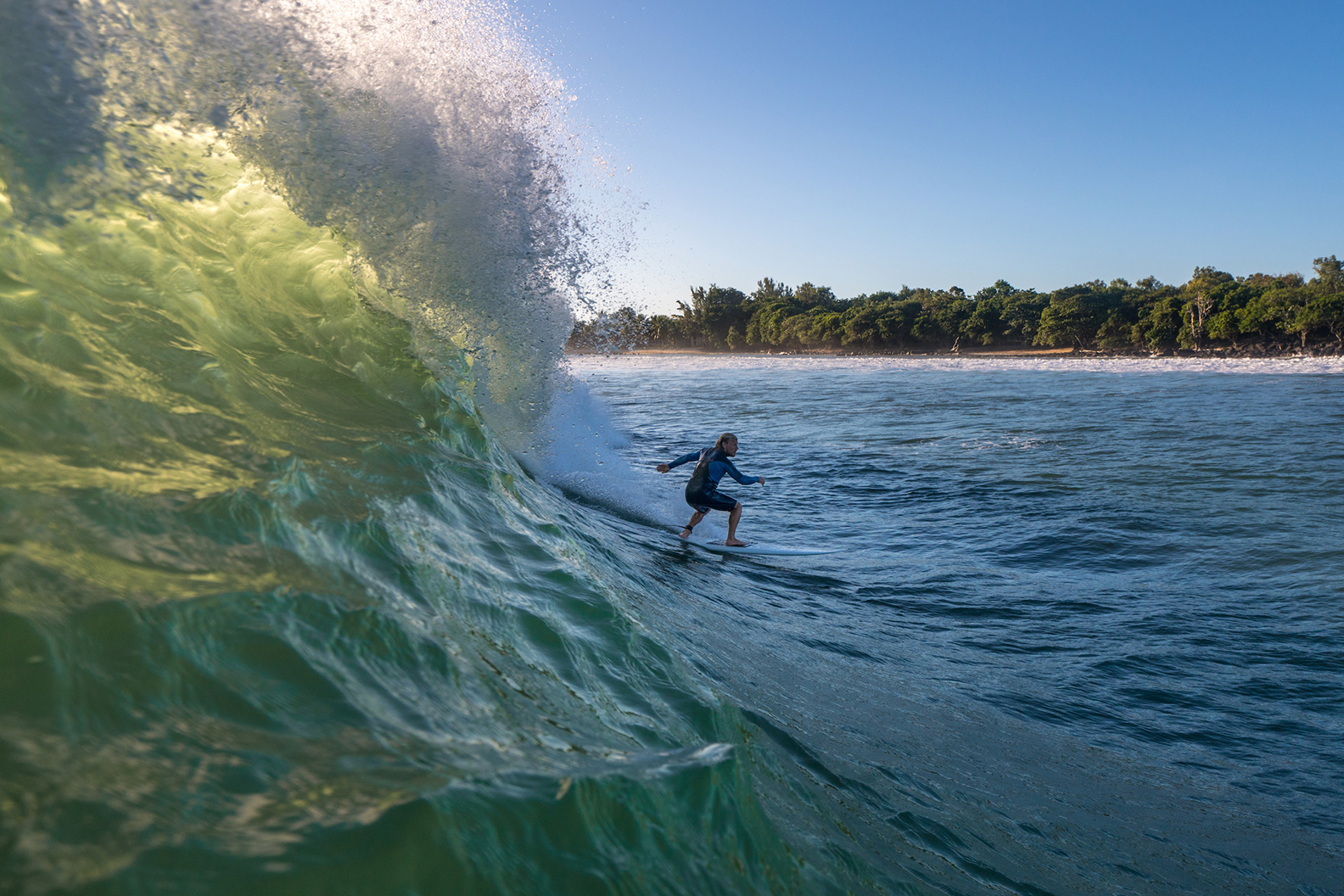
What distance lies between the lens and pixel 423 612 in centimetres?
262

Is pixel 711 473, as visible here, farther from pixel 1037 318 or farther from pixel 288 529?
pixel 1037 318

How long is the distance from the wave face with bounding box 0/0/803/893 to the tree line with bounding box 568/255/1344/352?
142 feet

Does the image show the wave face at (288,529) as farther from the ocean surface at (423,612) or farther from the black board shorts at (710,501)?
the black board shorts at (710,501)

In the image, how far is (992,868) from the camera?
282 cm

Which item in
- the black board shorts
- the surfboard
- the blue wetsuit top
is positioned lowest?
the surfboard

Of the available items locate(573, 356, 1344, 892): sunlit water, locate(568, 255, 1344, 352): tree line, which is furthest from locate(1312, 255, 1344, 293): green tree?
locate(573, 356, 1344, 892): sunlit water

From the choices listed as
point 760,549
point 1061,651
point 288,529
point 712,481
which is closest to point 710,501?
point 712,481

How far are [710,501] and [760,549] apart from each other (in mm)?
1122

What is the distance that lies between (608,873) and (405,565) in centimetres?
160

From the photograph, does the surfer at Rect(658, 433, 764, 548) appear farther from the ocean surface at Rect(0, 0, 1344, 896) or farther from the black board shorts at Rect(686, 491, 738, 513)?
the ocean surface at Rect(0, 0, 1344, 896)

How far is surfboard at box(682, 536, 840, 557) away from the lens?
8852 millimetres

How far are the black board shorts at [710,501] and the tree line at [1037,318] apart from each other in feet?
128

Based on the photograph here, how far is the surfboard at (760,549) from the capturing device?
348 inches

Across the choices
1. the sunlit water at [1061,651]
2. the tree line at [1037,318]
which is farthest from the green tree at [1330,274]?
the sunlit water at [1061,651]
